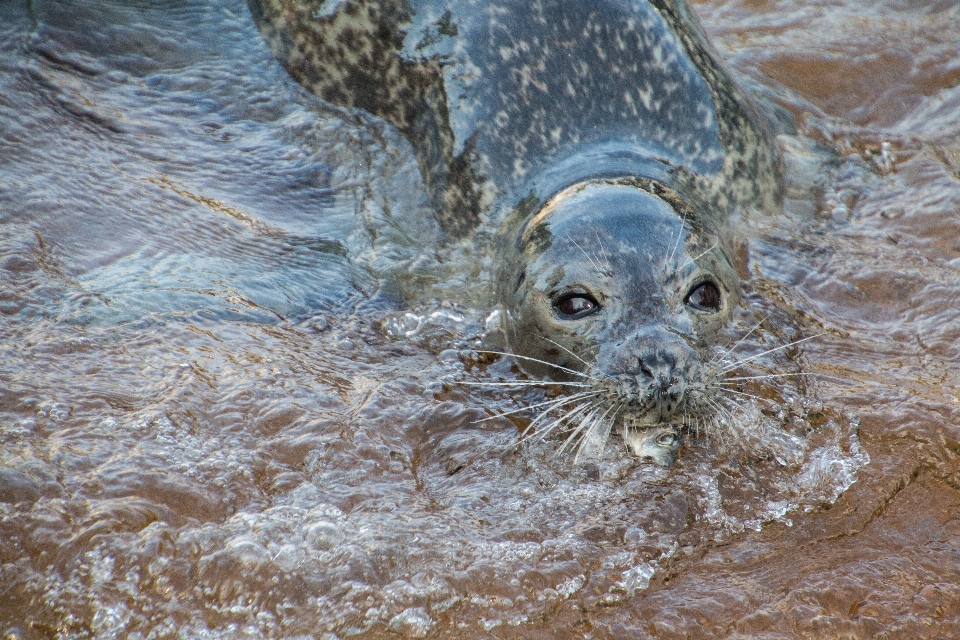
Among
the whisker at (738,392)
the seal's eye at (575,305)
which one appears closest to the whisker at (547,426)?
the seal's eye at (575,305)

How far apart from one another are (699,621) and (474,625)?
62cm

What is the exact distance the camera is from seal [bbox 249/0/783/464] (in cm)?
344

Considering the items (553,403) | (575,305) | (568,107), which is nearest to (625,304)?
(575,305)

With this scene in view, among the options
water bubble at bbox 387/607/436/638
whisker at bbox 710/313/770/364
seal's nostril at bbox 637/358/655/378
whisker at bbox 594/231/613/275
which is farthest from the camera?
whisker at bbox 710/313/770/364

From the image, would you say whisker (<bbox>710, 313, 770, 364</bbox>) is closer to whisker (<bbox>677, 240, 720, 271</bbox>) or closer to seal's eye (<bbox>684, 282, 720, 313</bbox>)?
seal's eye (<bbox>684, 282, 720, 313</bbox>)

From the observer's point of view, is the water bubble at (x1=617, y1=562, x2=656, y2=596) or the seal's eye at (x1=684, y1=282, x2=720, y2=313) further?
the seal's eye at (x1=684, y1=282, x2=720, y2=313)

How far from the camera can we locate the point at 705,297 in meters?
3.66

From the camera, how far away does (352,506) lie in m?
3.04

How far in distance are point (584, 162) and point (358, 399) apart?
5.17 feet

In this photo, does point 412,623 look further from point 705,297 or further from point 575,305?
point 705,297

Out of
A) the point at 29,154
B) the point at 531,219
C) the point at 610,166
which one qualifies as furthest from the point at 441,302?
the point at 29,154

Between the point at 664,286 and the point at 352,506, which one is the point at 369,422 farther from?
the point at 664,286

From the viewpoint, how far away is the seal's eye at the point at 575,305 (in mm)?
3609

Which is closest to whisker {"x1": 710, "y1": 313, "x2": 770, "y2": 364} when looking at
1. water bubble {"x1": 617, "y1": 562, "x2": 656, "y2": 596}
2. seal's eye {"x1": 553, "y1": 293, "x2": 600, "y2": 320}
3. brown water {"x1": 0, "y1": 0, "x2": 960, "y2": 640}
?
brown water {"x1": 0, "y1": 0, "x2": 960, "y2": 640}
